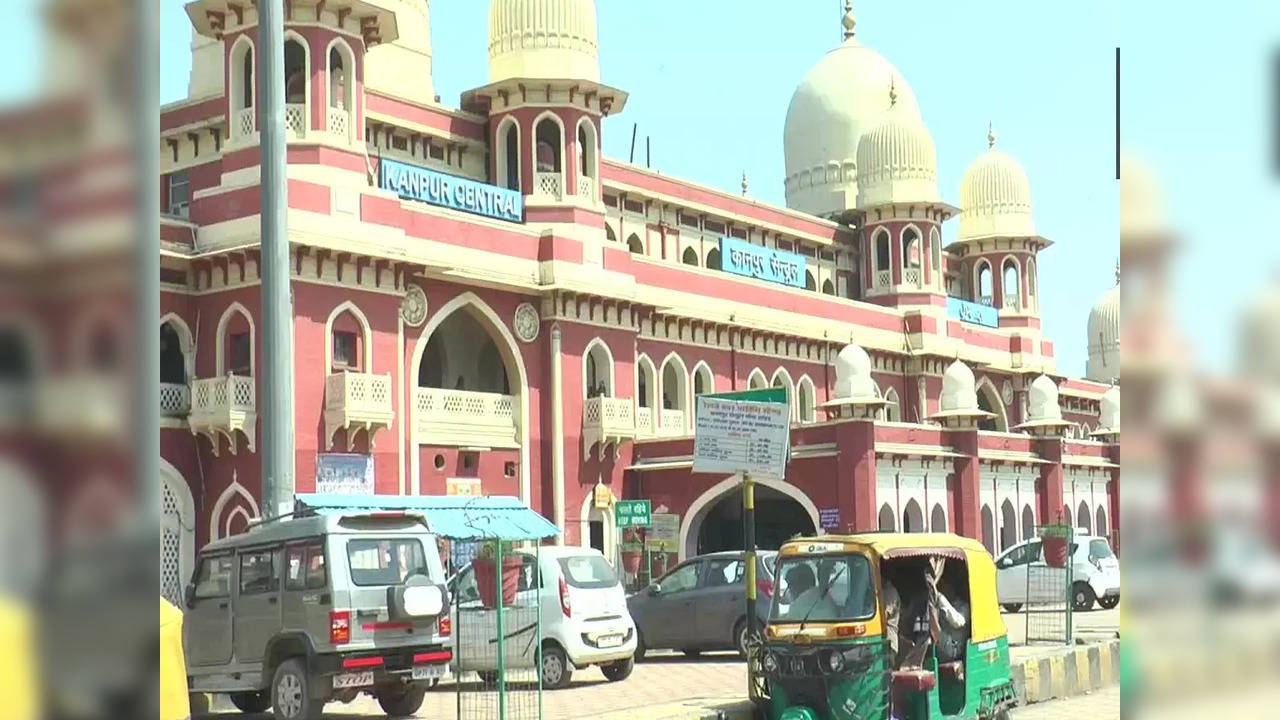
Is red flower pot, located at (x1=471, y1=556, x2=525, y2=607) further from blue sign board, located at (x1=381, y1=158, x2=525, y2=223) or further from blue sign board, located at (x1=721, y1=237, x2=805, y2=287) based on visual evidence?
blue sign board, located at (x1=721, y1=237, x2=805, y2=287)

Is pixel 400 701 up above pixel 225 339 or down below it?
below

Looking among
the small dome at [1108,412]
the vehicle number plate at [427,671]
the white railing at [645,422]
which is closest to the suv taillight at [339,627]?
the vehicle number plate at [427,671]

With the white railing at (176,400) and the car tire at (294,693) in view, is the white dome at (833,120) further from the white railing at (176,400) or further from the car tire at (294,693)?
the car tire at (294,693)

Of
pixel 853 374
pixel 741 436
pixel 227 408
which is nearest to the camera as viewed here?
pixel 741 436

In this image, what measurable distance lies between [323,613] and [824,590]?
443 centimetres

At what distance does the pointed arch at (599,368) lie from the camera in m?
32.2

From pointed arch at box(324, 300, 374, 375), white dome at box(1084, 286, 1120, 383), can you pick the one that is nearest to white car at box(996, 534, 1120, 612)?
pointed arch at box(324, 300, 374, 375)

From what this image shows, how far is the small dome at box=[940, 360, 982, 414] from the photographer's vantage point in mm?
41625

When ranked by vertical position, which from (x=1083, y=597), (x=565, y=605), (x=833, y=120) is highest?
(x=833, y=120)

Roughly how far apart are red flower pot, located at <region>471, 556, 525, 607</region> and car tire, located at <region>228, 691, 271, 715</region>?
4.28m

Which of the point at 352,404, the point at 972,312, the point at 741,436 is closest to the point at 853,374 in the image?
the point at 972,312

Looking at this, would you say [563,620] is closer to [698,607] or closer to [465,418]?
[698,607]

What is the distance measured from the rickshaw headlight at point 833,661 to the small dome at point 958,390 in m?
31.3

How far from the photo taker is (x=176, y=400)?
25719 millimetres
